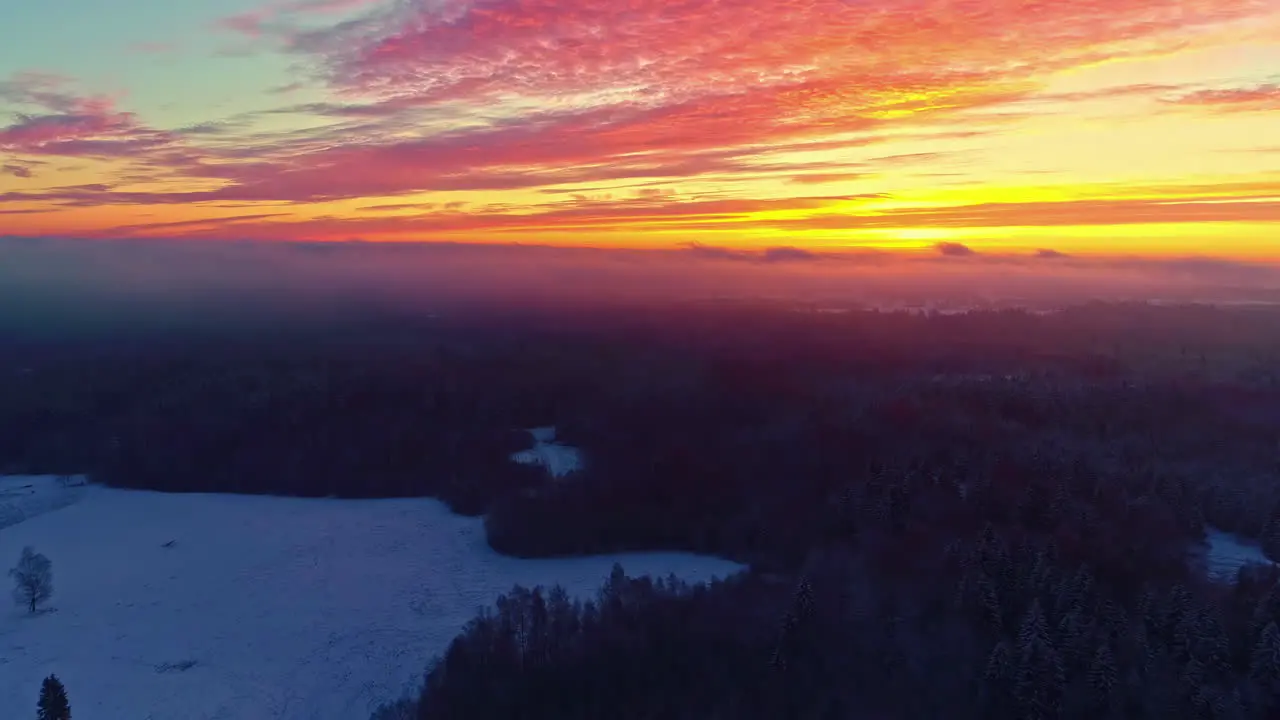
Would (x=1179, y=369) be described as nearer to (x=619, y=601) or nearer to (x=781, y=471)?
(x=781, y=471)

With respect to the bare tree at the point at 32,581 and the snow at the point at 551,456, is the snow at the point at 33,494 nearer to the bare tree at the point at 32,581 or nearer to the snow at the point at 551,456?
the bare tree at the point at 32,581

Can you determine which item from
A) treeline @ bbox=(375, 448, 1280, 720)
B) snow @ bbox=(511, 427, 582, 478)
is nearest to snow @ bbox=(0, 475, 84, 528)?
snow @ bbox=(511, 427, 582, 478)

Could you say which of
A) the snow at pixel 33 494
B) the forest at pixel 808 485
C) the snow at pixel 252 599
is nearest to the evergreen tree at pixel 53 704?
the snow at pixel 252 599

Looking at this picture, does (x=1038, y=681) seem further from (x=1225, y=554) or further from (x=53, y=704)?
(x=53, y=704)

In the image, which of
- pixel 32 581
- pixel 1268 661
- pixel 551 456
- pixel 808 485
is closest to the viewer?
pixel 1268 661

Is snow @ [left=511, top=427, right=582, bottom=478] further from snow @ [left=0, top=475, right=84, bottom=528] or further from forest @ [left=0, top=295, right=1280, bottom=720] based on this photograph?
snow @ [left=0, top=475, right=84, bottom=528]

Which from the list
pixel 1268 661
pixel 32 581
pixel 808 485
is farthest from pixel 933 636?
pixel 32 581

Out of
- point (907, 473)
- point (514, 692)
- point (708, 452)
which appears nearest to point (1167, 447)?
point (907, 473)
